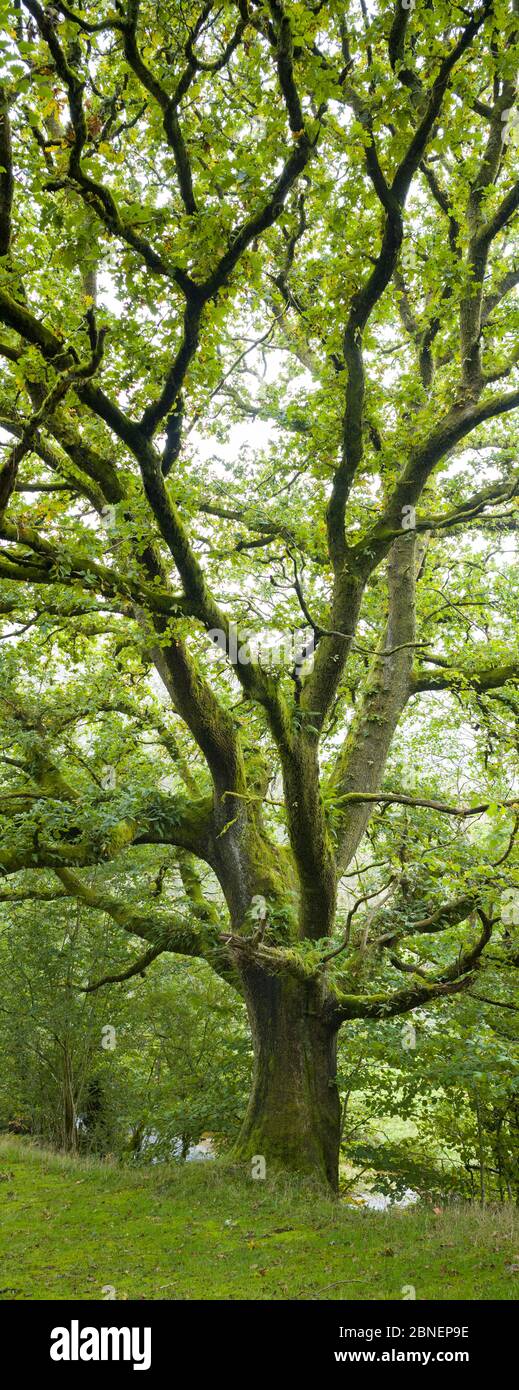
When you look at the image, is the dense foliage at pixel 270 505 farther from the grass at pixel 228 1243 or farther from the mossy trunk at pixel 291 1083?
the grass at pixel 228 1243

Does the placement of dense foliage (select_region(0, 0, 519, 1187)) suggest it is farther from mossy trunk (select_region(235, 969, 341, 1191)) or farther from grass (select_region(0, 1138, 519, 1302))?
grass (select_region(0, 1138, 519, 1302))

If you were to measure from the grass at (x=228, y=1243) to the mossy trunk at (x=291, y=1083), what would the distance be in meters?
0.39

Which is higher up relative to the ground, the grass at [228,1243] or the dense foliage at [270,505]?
the dense foliage at [270,505]

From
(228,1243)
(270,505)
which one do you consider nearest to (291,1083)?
(228,1243)

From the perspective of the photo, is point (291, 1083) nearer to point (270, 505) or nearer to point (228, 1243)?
point (228, 1243)

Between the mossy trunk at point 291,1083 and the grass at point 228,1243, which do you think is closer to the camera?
the grass at point 228,1243

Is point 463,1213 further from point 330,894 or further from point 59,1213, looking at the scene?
point 59,1213

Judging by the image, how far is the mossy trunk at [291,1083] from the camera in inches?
303

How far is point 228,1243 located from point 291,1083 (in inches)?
83.4

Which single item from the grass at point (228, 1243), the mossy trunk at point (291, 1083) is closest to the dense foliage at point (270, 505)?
the mossy trunk at point (291, 1083)

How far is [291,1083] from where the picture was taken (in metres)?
7.96
